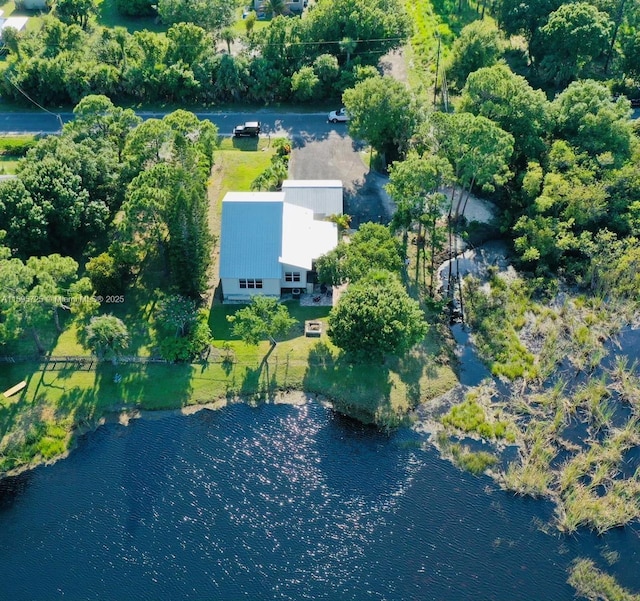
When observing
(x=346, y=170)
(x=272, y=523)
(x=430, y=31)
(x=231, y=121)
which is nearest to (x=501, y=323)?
(x=346, y=170)

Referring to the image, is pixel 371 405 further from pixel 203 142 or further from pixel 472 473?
pixel 203 142

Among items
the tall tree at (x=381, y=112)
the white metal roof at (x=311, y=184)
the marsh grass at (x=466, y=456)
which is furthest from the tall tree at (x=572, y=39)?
the marsh grass at (x=466, y=456)

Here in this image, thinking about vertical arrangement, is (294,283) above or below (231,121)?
below

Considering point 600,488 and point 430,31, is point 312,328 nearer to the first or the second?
point 600,488

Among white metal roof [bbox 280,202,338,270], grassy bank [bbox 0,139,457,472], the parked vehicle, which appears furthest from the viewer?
the parked vehicle

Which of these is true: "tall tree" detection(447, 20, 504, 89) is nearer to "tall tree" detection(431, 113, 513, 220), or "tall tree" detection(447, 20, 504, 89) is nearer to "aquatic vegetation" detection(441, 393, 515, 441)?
"tall tree" detection(431, 113, 513, 220)

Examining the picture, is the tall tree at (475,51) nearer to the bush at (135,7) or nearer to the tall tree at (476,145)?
the tall tree at (476,145)

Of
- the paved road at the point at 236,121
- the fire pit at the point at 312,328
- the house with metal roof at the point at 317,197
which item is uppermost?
the paved road at the point at 236,121

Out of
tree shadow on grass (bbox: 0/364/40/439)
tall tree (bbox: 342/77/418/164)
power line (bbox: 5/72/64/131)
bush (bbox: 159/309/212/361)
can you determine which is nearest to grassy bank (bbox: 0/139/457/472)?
tree shadow on grass (bbox: 0/364/40/439)
